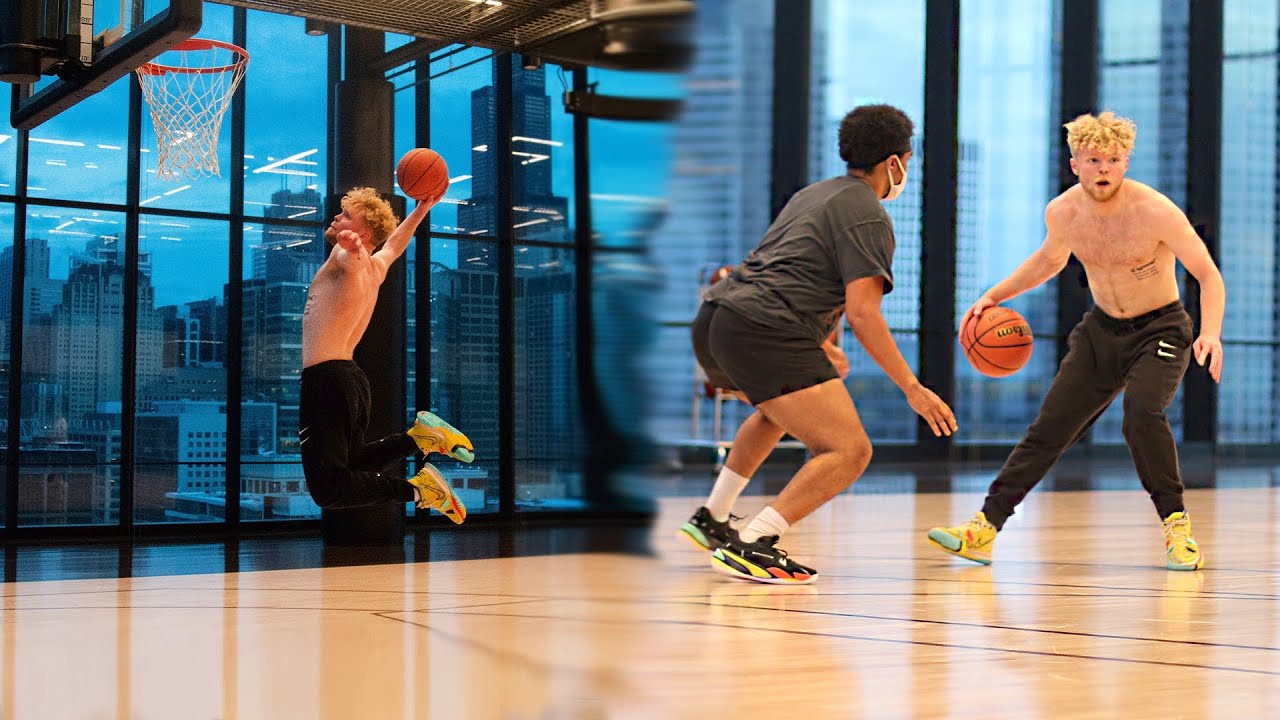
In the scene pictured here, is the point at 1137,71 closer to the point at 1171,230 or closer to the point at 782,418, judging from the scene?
the point at 1171,230

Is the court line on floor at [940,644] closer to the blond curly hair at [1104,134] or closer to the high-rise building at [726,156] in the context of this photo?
the blond curly hair at [1104,134]

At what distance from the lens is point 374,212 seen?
4746 millimetres

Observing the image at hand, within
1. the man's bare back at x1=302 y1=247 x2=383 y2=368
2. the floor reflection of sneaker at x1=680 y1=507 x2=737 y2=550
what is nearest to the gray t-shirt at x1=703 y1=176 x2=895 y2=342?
the floor reflection of sneaker at x1=680 y1=507 x2=737 y2=550

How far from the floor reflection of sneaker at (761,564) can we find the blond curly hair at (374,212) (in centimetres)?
230

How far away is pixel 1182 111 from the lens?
11594 mm

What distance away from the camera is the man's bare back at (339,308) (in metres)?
4.40

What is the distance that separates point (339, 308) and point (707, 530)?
6.31 ft

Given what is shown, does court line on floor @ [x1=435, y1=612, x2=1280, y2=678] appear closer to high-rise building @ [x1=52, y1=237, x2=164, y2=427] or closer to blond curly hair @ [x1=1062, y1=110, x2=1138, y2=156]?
blond curly hair @ [x1=1062, y1=110, x2=1138, y2=156]

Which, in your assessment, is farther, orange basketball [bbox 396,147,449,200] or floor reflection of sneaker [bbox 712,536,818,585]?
orange basketball [bbox 396,147,449,200]

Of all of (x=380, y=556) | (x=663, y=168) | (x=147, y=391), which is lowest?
(x=380, y=556)

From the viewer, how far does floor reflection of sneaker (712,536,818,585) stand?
292cm

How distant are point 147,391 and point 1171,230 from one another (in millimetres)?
4141

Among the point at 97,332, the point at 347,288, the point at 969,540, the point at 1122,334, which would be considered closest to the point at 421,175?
the point at 347,288

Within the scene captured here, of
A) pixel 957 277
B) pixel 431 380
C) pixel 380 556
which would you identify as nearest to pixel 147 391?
pixel 431 380
